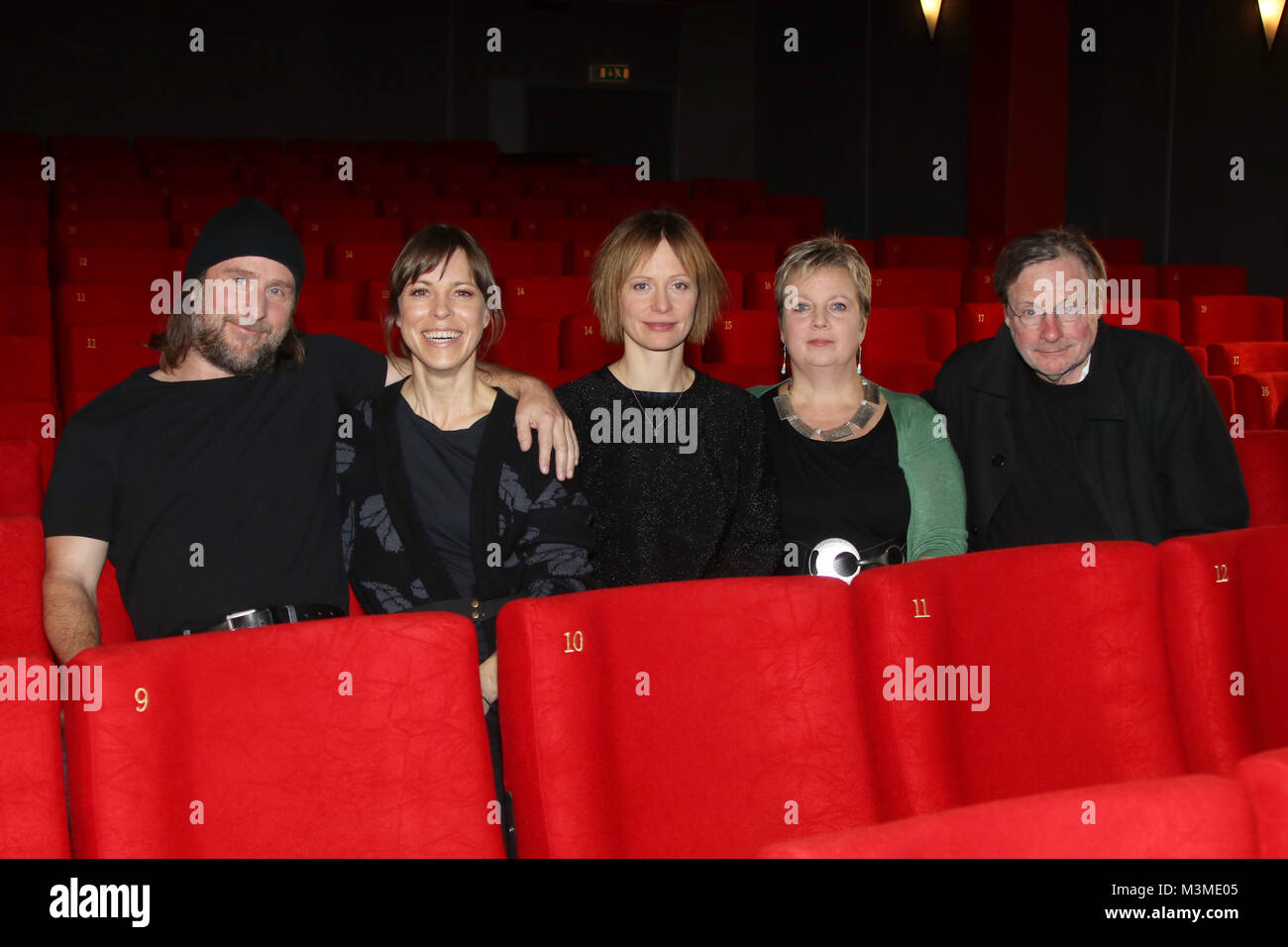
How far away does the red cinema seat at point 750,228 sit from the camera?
6.22 metres

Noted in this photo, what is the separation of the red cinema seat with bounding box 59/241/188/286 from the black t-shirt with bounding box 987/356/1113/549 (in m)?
2.93

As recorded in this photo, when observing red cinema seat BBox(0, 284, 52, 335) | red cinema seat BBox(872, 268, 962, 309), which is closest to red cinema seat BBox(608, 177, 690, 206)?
red cinema seat BBox(872, 268, 962, 309)

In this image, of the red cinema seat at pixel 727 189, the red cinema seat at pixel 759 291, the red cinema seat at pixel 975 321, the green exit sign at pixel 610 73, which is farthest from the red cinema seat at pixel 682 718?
the green exit sign at pixel 610 73

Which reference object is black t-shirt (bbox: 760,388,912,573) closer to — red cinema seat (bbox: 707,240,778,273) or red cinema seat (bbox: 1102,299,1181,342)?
red cinema seat (bbox: 1102,299,1181,342)

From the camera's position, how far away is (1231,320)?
459cm

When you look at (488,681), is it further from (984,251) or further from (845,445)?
(984,251)

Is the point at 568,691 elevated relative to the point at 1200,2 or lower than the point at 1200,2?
lower

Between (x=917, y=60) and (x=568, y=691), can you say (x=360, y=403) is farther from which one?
(x=917, y=60)

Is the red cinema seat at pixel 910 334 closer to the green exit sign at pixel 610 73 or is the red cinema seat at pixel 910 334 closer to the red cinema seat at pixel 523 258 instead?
the red cinema seat at pixel 523 258

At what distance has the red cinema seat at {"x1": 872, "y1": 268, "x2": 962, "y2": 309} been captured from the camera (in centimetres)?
480

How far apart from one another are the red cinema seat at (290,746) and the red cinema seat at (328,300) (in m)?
2.68

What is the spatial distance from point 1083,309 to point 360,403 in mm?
1109

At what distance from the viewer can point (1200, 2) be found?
699 centimetres
